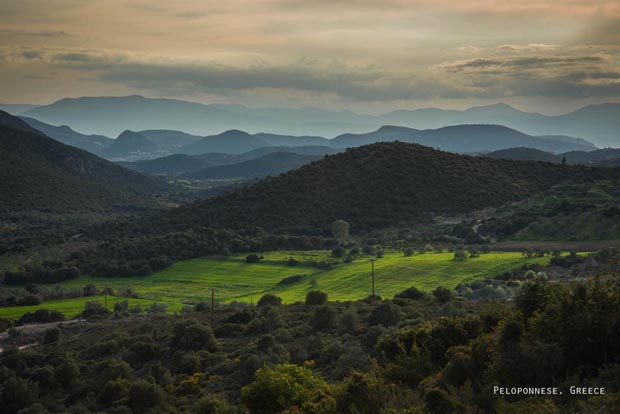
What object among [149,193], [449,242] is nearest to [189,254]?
[449,242]

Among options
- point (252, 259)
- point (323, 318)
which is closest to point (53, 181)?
point (252, 259)

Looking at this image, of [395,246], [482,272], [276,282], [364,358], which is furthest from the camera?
[395,246]

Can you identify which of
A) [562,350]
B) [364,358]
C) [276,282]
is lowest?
[276,282]

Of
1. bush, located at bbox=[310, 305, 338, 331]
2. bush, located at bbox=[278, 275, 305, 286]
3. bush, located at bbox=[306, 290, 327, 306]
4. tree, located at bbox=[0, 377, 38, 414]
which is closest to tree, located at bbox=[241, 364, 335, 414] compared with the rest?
tree, located at bbox=[0, 377, 38, 414]

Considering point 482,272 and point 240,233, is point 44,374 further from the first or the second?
point 240,233

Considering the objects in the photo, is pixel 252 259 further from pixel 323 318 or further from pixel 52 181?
pixel 52 181

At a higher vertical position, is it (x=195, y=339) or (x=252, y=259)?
(x=195, y=339)
